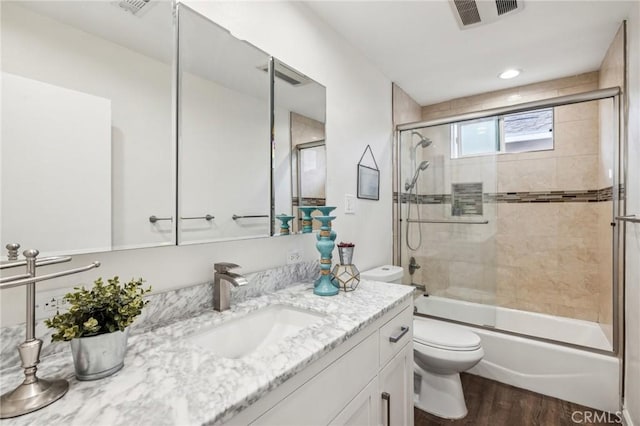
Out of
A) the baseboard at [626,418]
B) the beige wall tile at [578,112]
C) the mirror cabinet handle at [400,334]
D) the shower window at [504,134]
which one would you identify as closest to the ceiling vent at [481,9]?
the shower window at [504,134]

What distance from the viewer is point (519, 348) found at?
2.13 meters

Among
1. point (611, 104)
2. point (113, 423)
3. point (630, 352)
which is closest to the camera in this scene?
point (113, 423)

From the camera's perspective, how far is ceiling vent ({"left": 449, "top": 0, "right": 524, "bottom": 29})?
1.65m

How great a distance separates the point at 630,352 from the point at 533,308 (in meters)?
1.02

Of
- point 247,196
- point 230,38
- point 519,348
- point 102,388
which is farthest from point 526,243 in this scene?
point 102,388

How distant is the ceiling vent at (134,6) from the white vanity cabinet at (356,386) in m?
1.17

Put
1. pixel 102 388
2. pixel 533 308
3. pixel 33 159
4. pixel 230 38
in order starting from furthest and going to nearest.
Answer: pixel 533 308, pixel 230 38, pixel 33 159, pixel 102 388

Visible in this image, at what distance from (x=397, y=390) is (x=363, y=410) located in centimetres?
33

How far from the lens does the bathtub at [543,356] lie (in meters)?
1.87

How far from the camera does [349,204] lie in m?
1.98

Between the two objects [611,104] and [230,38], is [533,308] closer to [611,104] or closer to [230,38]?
[611,104]

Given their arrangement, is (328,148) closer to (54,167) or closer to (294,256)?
(294,256)

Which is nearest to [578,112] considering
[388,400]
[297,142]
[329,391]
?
[297,142]

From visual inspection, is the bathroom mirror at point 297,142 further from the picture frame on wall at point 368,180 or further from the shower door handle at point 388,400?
the shower door handle at point 388,400
